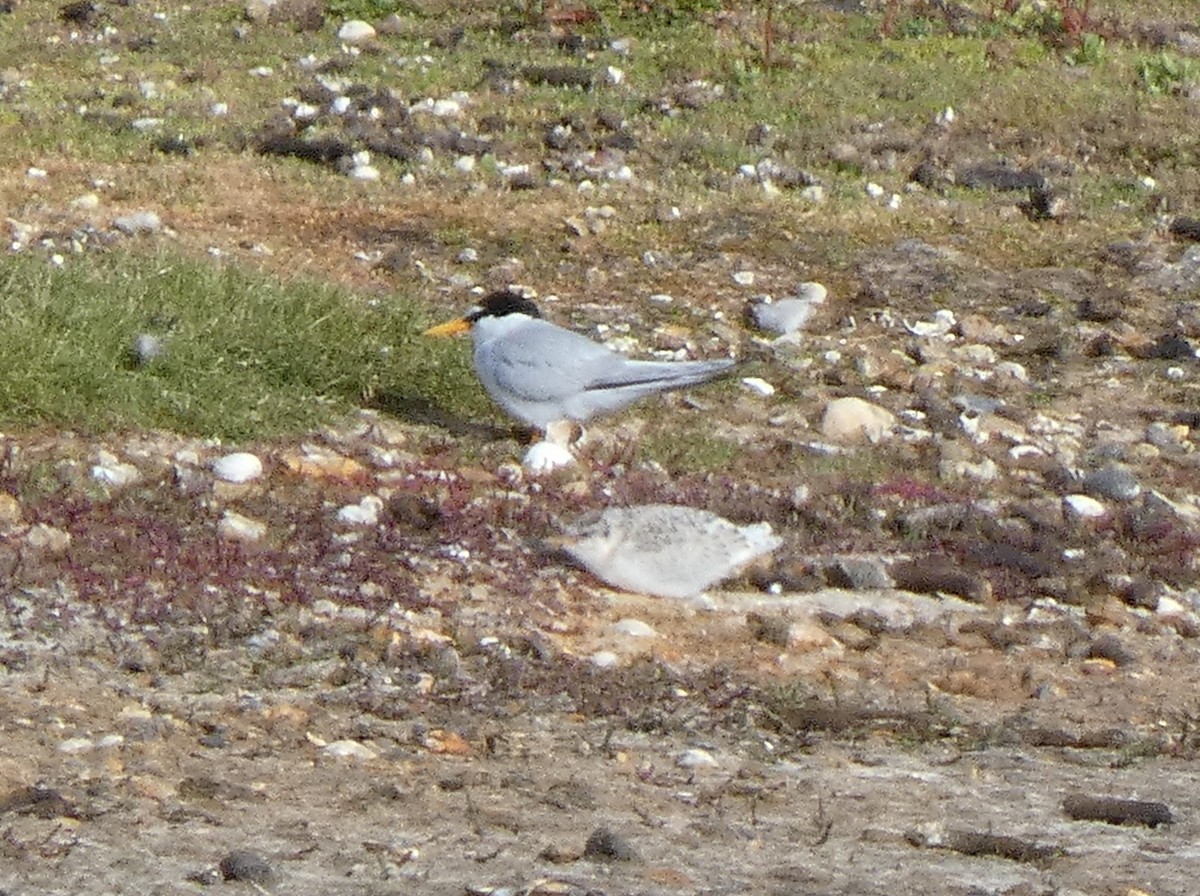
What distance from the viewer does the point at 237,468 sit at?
699 centimetres

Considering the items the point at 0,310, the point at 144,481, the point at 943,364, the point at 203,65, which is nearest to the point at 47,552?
the point at 144,481

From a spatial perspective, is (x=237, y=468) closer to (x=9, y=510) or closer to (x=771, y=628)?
(x=9, y=510)

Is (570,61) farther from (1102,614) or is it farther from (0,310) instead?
(1102,614)

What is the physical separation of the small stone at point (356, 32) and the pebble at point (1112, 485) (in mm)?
7293

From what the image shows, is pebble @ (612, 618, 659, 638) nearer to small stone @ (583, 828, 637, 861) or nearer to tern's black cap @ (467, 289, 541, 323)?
small stone @ (583, 828, 637, 861)

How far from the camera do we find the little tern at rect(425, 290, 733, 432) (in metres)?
7.53

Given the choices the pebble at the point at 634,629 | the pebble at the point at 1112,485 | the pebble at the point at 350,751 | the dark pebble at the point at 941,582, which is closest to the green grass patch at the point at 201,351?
the pebble at the point at 634,629

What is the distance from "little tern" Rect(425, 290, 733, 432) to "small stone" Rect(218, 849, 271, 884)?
3.48 m

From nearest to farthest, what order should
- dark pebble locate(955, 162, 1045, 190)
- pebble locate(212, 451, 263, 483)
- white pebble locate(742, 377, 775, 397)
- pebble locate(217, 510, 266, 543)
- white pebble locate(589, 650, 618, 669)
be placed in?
white pebble locate(589, 650, 618, 669) → pebble locate(217, 510, 266, 543) → pebble locate(212, 451, 263, 483) → white pebble locate(742, 377, 775, 397) → dark pebble locate(955, 162, 1045, 190)

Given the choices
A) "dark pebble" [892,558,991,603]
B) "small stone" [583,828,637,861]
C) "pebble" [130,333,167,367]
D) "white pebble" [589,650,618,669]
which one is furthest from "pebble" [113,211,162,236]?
"small stone" [583,828,637,861]

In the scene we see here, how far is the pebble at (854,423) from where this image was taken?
326 inches

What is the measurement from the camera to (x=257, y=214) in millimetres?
10406

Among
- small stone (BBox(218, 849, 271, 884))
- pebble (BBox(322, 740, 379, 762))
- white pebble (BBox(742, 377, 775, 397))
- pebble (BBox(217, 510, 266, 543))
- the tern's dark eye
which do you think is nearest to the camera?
small stone (BBox(218, 849, 271, 884))

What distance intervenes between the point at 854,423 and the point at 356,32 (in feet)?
21.8
